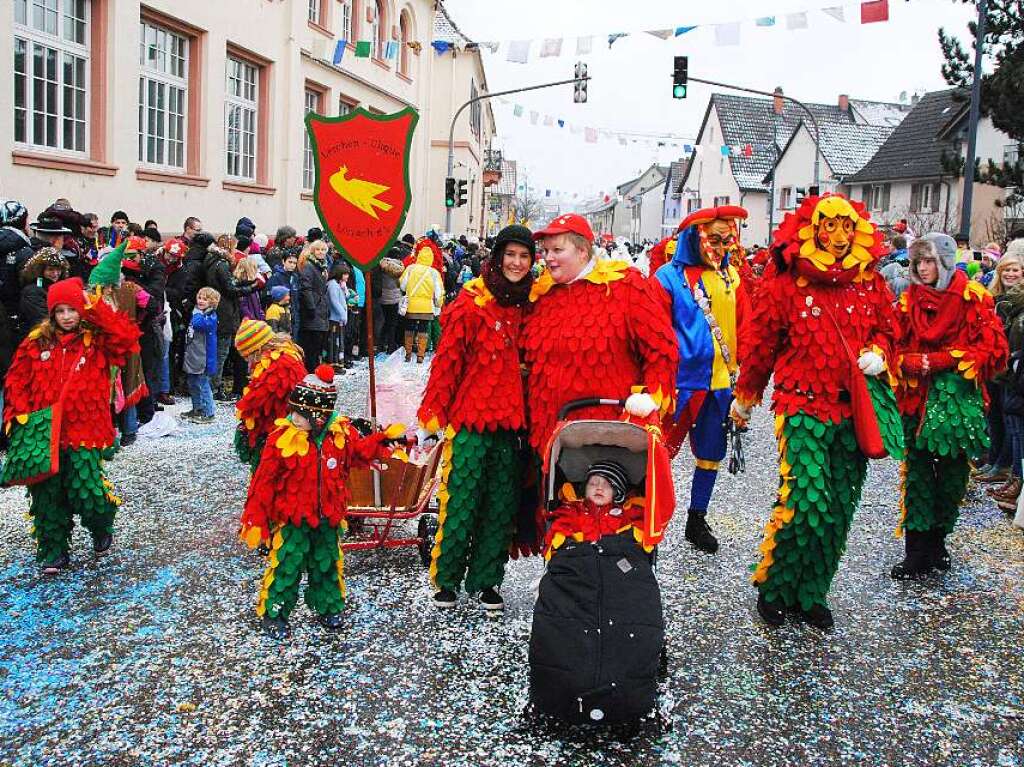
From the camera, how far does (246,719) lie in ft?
12.1

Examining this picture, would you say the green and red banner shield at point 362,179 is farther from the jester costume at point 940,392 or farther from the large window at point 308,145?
the large window at point 308,145

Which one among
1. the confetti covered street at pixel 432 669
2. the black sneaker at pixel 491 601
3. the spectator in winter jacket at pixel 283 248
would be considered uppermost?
the spectator in winter jacket at pixel 283 248

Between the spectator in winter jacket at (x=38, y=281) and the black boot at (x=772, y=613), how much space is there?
18.3 feet

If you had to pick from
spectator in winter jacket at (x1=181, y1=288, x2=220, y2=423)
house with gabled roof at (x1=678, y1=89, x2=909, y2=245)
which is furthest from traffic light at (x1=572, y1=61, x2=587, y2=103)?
house with gabled roof at (x1=678, y1=89, x2=909, y2=245)

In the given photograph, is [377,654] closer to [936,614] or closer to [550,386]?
[550,386]

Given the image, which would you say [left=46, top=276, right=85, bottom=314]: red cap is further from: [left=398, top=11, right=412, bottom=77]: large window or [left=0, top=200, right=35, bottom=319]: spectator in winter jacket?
[left=398, top=11, right=412, bottom=77]: large window

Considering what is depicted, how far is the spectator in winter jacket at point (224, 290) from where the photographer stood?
10.2 meters

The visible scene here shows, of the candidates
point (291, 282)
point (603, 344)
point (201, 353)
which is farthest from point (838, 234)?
point (291, 282)

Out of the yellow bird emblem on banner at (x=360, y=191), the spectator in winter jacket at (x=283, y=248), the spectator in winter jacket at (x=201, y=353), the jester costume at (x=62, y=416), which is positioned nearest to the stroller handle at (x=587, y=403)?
the yellow bird emblem on banner at (x=360, y=191)

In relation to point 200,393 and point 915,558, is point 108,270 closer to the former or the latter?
point 200,393

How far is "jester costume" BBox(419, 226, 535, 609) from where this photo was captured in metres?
4.63

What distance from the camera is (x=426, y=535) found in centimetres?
559

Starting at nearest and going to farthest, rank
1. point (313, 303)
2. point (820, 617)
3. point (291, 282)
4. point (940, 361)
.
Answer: point (820, 617) → point (940, 361) → point (291, 282) → point (313, 303)

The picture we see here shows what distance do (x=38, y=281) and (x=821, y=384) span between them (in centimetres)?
596
